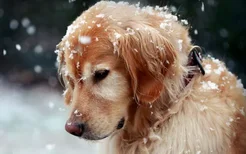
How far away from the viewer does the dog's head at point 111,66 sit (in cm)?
289

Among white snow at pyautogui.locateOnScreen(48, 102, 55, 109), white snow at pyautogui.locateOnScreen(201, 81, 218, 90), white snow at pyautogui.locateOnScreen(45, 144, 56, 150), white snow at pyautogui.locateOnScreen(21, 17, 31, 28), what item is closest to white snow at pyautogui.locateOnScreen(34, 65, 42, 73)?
white snow at pyautogui.locateOnScreen(21, 17, 31, 28)

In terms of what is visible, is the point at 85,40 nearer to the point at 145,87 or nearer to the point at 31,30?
the point at 145,87

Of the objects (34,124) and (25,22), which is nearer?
(34,124)

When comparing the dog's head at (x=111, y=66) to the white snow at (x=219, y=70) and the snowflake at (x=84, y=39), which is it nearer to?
the snowflake at (x=84, y=39)

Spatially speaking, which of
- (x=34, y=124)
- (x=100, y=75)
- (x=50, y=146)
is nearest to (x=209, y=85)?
(x=100, y=75)

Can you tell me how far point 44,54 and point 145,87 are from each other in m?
5.17

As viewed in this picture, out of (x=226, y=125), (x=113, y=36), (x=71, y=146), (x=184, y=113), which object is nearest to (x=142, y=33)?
(x=113, y=36)

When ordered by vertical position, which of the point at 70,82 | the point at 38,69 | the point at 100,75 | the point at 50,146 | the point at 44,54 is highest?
the point at 100,75

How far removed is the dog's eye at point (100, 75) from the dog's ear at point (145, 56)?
0.13 m

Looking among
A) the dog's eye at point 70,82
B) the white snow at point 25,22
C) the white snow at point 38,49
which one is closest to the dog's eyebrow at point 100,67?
the dog's eye at point 70,82

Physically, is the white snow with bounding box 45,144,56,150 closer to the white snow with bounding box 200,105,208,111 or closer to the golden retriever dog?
the golden retriever dog

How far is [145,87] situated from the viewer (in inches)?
117

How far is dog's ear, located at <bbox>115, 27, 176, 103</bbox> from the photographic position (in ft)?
9.55

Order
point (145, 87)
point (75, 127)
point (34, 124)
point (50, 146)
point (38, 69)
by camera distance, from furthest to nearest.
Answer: point (38, 69) → point (34, 124) → point (50, 146) → point (145, 87) → point (75, 127)
